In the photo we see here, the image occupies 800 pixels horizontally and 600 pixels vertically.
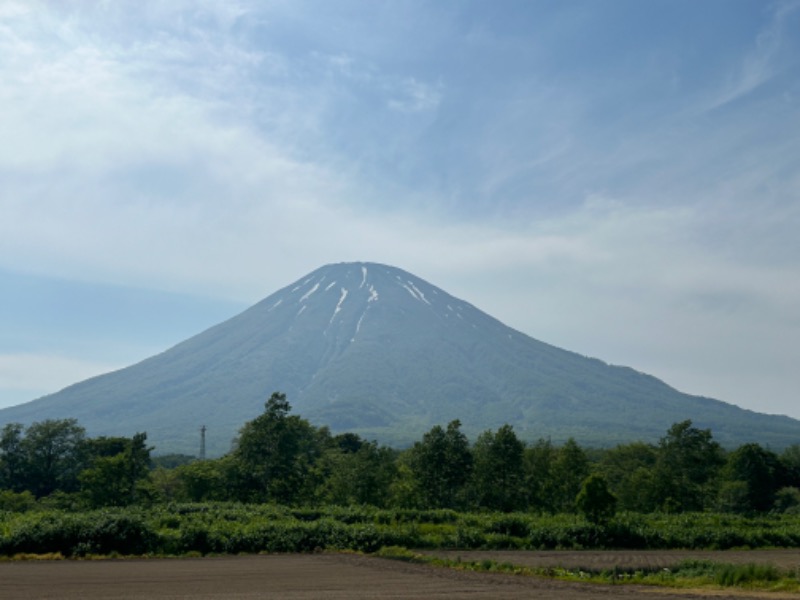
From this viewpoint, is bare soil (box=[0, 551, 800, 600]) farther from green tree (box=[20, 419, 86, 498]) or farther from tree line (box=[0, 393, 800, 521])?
green tree (box=[20, 419, 86, 498])

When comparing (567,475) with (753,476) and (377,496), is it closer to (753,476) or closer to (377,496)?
(377,496)

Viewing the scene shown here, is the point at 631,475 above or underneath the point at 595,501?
above

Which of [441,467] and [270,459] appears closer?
[270,459]

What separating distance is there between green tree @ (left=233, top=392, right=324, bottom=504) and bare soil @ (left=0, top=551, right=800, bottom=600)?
20208 mm

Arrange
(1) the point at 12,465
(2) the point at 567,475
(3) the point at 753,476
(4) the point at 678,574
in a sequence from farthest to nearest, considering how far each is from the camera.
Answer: (3) the point at 753,476, (1) the point at 12,465, (2) the point at 567,475, (4) the point at 678,574

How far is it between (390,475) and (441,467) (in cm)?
782

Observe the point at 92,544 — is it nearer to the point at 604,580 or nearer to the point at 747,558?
the point at 604,580

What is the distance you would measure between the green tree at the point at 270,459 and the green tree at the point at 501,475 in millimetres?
12236

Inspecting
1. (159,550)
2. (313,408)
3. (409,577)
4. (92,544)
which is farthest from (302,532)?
(313,408)

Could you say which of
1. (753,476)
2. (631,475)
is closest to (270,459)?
(631,475)

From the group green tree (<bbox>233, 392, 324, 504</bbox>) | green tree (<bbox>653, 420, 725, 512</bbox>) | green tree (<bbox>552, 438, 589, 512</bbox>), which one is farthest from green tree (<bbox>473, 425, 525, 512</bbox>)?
green tree (<bbox>233, 392, 324, 504</bbox>)

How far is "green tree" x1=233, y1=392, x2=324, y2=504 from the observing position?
48.6 meters

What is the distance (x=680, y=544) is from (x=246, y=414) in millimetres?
161369

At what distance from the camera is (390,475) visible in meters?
57.1
